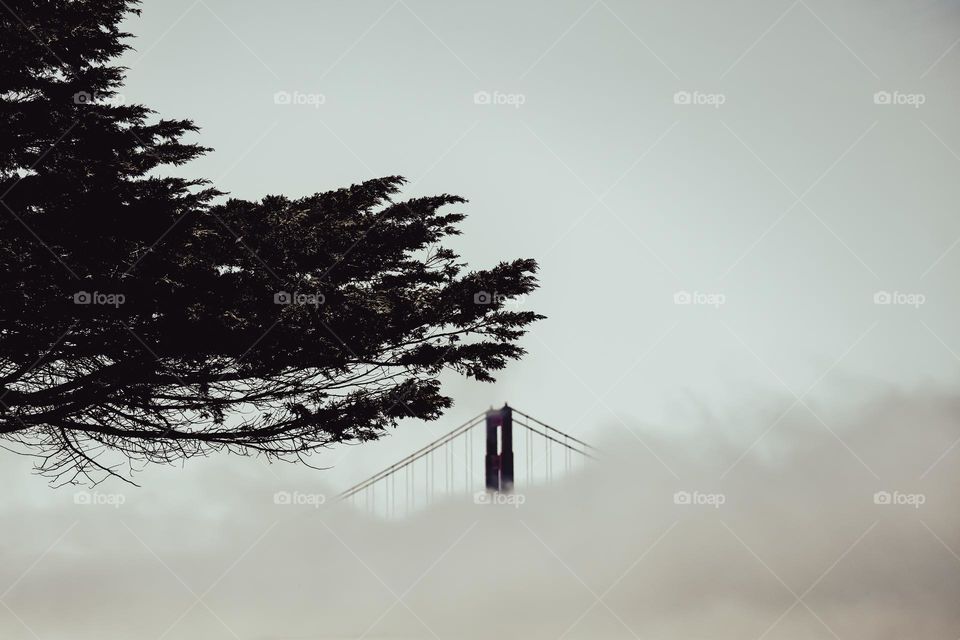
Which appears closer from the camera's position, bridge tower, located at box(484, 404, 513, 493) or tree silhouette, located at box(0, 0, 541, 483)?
tree silhouette, located at box(0, 0, 541, 483)

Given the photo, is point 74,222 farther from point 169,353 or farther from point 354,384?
point 354,384

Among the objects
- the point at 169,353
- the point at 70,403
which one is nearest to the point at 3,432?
the point at 70,403

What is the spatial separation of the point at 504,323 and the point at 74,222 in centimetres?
658

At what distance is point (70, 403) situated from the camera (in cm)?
1334
